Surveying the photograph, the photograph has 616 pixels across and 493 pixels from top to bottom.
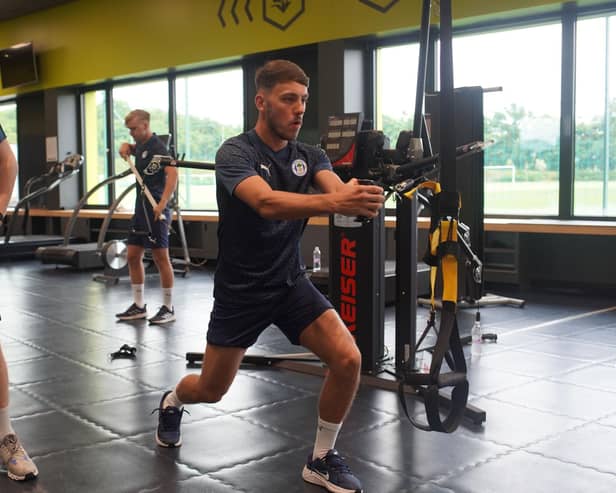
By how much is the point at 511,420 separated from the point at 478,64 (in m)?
5.38

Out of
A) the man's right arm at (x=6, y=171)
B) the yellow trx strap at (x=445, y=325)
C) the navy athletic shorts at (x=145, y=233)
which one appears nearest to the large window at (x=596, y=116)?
the navy athletic shorts at (x=145, y=233)

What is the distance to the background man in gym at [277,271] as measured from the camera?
234 centimetres

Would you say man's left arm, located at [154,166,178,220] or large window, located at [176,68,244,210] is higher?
large window, located at [176,68,244,210]

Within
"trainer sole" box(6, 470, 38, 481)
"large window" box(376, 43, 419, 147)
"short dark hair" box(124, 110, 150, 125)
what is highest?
"large window" box(376, 43, 419, 147)

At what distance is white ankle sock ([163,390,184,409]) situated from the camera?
2.83 m

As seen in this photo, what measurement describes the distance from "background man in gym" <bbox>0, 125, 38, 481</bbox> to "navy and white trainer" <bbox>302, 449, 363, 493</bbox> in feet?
3.20

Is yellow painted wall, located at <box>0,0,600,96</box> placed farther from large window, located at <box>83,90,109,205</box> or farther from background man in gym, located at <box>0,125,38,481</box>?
background man in gym, located at <box>0,125,38,481</box>

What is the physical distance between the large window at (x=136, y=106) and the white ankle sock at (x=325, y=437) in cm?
874

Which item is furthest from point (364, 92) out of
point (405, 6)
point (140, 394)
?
point (140, 394)

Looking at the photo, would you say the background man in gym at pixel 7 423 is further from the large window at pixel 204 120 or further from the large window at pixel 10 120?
the large window at pixel 10 120

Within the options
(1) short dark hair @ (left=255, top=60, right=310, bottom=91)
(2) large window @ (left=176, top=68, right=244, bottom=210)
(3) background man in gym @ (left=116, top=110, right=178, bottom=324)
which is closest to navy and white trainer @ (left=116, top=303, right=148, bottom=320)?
(3) background man in gym @ (left=116, top=110, right=178, bottom=324)

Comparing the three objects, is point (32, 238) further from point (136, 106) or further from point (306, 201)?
point (306, 201)

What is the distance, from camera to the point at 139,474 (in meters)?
2.62

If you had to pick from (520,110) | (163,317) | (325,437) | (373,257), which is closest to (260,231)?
(325,437)
